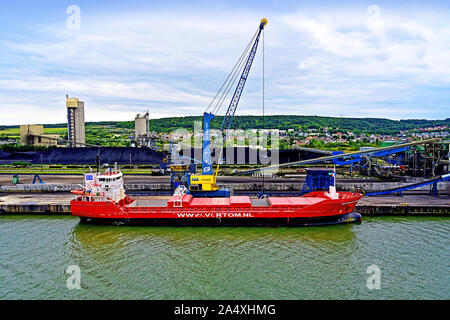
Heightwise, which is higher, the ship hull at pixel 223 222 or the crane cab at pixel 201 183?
the crane cab at pixel 201 183

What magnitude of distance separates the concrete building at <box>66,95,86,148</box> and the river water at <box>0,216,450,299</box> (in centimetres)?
8410

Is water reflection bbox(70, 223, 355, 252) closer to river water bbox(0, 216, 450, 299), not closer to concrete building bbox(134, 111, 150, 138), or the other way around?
river water bbox(0, 216, 450, 299)

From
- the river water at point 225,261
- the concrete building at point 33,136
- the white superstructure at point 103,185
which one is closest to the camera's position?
the river water at point 225,261

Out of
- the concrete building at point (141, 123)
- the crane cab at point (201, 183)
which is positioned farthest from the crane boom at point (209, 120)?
the concrete building at point (141, 123)

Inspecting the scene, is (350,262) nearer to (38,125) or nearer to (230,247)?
(230,247)

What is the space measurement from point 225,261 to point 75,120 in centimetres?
10330

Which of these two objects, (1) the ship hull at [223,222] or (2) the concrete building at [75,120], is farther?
(2) the concrete building at [75,120]

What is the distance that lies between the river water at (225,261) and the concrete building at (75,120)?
8410 centimetres

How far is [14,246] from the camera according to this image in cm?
2573

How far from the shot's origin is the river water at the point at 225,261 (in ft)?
63.4

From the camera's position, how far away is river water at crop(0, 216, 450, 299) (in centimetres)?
1931

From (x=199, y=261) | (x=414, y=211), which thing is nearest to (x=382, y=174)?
(x=414, y=211)

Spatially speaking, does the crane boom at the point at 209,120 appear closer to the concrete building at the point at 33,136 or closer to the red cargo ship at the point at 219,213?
the red cargo ship at the point at 219,213

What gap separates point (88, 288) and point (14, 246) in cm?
1051
